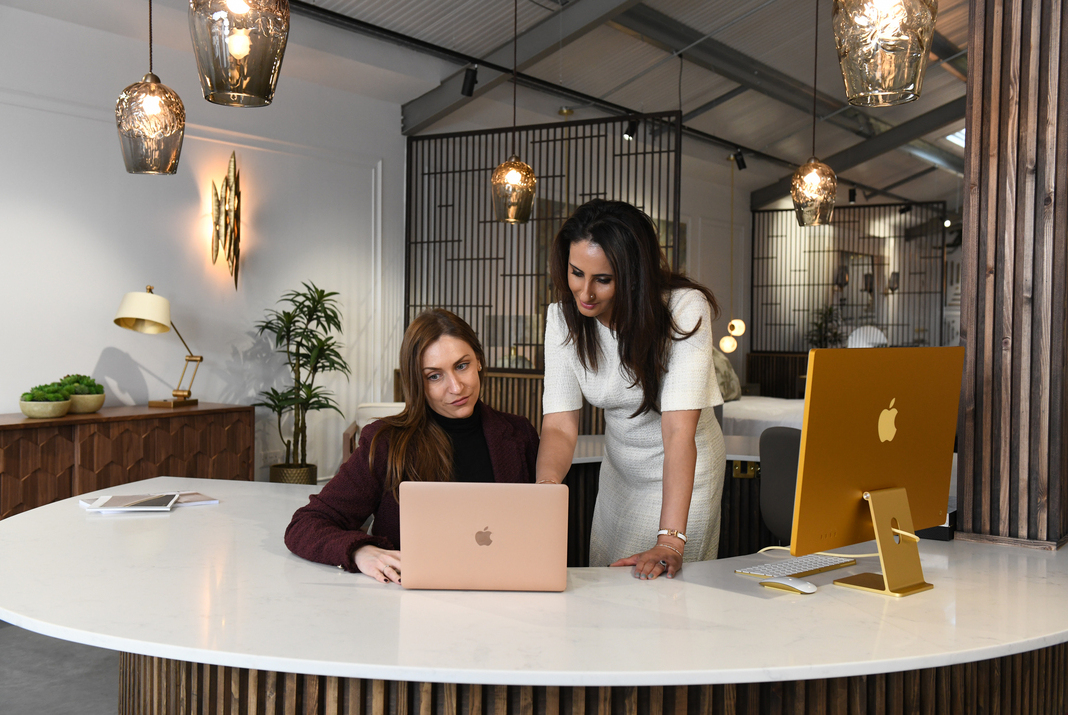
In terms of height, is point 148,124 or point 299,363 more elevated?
point 148,124

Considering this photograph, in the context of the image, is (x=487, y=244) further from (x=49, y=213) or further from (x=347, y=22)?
(x=49, y=213)

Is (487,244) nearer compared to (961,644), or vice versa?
(961,644)

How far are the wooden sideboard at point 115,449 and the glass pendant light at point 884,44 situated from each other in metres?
3.97

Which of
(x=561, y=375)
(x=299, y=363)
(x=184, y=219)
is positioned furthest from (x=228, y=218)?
(x=561, y=375)

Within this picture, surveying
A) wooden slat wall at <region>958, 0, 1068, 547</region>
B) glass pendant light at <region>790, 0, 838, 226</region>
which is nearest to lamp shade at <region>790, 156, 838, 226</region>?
glass pendant light at <region>790, 0, 838, 226</region>

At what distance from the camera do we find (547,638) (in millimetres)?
1374

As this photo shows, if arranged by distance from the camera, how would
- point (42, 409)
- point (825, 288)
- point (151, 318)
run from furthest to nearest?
point (825, 288) → point (151, 318) → point (42, 409)

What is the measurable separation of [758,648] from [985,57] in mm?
1611

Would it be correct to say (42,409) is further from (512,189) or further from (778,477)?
(778,477)

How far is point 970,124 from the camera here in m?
2.11

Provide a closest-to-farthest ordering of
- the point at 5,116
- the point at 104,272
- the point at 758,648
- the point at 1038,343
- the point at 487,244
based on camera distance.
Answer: the point at 758,648, the point at 1038,343, the point at 5,116, the point at 104,272, the point at 487,244

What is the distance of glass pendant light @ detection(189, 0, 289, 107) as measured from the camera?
5.42ft

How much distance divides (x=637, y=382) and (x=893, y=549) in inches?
26.3

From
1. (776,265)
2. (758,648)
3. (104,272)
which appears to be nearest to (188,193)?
(104,272)
